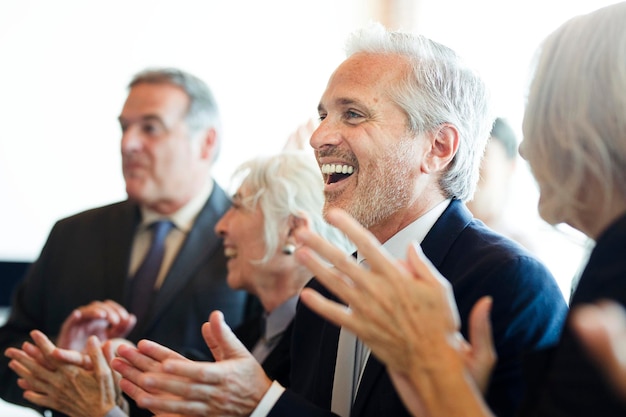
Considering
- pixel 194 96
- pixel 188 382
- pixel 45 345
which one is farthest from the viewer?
pixel 194 96

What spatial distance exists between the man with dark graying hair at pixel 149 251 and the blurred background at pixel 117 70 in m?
1.19

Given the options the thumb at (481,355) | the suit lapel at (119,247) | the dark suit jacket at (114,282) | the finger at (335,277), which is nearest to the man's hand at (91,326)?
the dark suit jacket at (114,282)

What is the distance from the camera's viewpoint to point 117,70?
14.7ft

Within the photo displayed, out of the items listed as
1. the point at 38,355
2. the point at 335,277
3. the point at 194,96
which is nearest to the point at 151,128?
the point at 194,96

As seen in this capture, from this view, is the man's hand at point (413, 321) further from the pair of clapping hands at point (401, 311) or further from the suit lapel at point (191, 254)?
the suit lapel at point (191, 254)

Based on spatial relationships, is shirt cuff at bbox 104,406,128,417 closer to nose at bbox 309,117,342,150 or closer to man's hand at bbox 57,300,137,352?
man's hand at bbox 57,300,137,352

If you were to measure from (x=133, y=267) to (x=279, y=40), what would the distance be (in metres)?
2.04

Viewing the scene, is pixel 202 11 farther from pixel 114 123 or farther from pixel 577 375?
pixel 577 375

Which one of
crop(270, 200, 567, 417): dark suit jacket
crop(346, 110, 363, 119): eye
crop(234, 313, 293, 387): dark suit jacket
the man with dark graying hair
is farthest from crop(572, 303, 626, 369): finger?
the man with dark graying hair

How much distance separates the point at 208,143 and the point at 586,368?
2503mm

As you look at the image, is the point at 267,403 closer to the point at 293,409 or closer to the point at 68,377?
the point at 293,409

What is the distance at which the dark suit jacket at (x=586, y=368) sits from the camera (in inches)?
37.9

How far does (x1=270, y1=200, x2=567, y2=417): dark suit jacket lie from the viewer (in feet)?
4.86

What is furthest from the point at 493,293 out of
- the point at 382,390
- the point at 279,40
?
the point at 279,40
